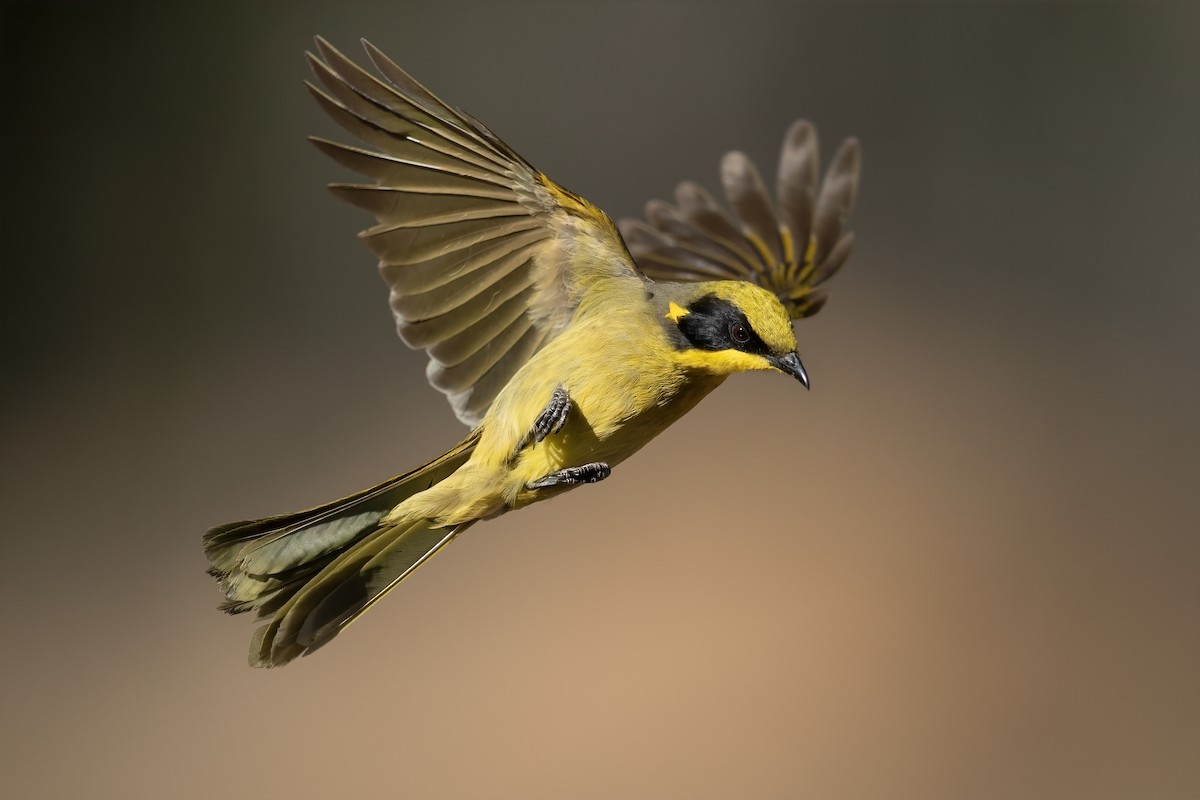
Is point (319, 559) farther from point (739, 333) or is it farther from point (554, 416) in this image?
point (739, 333)

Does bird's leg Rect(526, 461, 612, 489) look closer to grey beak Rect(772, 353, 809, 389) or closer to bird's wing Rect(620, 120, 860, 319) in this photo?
grey beak Rect(772, 353, 809, 389)

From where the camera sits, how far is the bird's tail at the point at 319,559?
131 cm

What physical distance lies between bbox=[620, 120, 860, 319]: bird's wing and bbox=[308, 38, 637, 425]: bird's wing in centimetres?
35

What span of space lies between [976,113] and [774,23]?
0.77 meters

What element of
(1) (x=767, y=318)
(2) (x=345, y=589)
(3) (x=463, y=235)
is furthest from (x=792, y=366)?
(2) (x=345, y=589)

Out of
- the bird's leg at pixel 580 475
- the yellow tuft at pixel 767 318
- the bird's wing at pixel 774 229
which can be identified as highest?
the bird's wing at pixel 774 229

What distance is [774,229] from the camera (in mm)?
1822

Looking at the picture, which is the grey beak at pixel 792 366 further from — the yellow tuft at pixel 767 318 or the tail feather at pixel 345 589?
the tail feather at pixel 345 589

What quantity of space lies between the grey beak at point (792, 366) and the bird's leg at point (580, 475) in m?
0.23

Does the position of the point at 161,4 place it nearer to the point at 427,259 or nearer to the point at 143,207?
the point at 143,207

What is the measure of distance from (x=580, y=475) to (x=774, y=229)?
0.75m

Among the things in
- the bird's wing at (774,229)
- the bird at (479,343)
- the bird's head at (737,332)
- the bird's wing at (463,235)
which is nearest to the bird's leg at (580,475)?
the bird at (479,343)

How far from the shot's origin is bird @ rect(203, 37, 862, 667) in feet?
4.24

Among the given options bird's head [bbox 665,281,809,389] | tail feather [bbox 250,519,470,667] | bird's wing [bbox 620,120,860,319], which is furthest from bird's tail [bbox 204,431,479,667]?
bird's wing [bbox 620,120,860,319]
